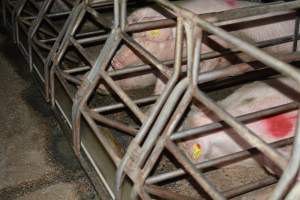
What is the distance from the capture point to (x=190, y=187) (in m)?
2.58

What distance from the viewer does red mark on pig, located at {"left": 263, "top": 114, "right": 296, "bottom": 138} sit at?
2434mm

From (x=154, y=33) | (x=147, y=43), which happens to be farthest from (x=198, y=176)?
(x=147, y=43)

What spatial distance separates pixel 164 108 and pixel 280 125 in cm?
84

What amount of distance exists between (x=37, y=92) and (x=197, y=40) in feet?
6.88

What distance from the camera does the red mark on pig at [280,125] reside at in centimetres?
243

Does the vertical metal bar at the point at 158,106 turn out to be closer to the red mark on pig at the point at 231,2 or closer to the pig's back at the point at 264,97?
the pig's back at the point at 264,97

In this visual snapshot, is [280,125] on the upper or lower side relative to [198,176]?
lower

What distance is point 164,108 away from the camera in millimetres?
1892

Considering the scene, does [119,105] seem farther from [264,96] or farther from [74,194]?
[264,96]

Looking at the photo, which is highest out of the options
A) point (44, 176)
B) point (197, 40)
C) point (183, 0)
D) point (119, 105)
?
point (197, 40)

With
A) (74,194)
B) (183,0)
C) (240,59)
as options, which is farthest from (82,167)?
(183,0)

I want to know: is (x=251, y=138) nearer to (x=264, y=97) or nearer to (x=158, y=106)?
(x=158, y=106)

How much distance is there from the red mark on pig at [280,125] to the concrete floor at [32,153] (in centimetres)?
100

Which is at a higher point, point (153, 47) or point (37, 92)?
point (153, 47)
